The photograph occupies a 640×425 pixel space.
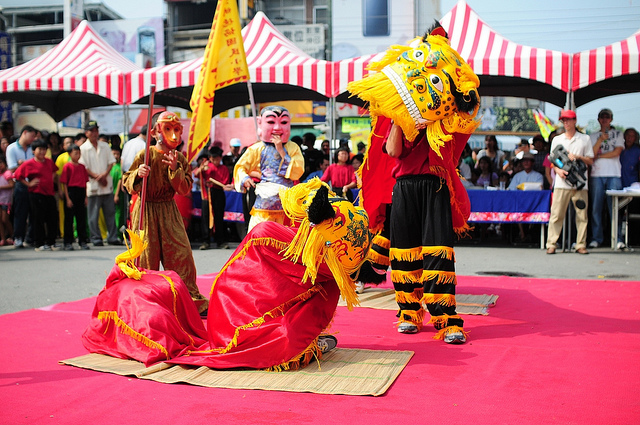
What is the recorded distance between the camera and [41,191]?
10.3 meters

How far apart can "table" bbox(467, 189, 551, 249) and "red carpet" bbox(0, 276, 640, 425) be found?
5.09m

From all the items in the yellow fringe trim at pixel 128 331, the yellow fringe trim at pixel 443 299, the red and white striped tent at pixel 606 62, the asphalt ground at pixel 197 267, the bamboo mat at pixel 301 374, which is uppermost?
the red and white striped tent at pixel 606 62

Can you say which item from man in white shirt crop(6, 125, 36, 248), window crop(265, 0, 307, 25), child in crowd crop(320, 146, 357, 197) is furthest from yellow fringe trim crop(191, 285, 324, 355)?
window crop(265, 0, 307, 25)

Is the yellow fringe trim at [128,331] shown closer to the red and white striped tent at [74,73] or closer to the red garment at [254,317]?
the red garment at [254,317]

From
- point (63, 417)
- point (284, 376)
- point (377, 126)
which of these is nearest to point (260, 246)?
point (284, 376)

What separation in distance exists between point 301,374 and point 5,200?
359 inches

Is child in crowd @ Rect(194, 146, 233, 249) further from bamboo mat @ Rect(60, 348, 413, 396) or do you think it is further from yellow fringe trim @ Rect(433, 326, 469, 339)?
bamboo mat @ Rect(60, 348, 413, 396)

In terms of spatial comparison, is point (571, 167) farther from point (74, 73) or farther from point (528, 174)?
point (74, 73)

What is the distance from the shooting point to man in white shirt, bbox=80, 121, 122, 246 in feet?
35.2

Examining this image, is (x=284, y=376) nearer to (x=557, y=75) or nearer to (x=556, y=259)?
(x=556, y=259)

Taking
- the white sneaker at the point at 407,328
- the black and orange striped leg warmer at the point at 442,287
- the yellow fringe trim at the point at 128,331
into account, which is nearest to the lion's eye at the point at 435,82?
the black and orange striped leg warmer at the point at 442,287

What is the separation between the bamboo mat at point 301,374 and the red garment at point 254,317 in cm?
7

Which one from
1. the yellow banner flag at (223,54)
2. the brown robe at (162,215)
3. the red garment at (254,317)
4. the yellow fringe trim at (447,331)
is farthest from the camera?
the yellow banner flag at (223,54)

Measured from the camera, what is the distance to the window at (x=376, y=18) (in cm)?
3534
